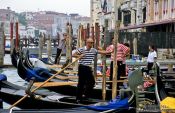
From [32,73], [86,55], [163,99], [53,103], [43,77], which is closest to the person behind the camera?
[163,99]

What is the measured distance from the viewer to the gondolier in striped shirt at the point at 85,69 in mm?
6059

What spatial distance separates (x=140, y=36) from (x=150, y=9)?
16.4 ft

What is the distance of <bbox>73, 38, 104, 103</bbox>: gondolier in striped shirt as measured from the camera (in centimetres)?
606

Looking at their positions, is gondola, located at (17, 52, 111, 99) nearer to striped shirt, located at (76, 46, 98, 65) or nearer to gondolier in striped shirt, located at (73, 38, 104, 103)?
gondolier in striped shirt, located at (73, 38, 104, 103)

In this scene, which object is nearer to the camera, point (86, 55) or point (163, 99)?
point (163, 99)

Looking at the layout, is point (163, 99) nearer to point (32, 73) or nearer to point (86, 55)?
point (86, 55)

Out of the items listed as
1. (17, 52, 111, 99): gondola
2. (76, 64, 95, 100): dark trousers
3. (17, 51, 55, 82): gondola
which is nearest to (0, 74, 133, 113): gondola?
(76, 64, 95, 100): dark trousers

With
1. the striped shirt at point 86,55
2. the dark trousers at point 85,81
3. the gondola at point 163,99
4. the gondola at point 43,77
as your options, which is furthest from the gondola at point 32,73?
the gondola at point 163,99

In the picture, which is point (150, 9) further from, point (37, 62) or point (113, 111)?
point (113, 111)

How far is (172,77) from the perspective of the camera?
6.75m

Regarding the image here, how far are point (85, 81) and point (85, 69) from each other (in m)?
0.21

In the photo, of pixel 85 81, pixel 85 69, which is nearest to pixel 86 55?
pixel 85 69

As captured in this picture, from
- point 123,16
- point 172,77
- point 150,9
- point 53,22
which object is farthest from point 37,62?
point 53,22

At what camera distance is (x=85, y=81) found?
620 centimetres
